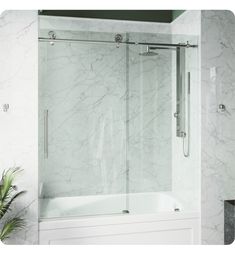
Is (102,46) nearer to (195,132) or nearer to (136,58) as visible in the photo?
(136,58)

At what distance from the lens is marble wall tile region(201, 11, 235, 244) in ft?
9.27

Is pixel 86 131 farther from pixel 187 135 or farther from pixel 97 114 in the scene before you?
pixel 187 135

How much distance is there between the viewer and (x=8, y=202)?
2479 millimetres

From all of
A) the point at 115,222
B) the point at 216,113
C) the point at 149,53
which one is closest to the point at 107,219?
the point at 115,222

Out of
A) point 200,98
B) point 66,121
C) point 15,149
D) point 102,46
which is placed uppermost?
point 102,46

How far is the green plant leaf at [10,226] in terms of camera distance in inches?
92.3

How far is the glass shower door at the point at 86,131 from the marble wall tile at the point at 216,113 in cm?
72

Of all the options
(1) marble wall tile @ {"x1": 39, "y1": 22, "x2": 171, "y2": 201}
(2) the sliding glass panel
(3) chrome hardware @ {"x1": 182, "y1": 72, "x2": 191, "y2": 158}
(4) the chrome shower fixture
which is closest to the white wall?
(1) marble wall tile @ {"x1": 39, "y1": 22, "x2": 171, "y2": 201}

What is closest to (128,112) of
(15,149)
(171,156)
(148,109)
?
(148,109)

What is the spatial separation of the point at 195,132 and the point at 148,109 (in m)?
0.47

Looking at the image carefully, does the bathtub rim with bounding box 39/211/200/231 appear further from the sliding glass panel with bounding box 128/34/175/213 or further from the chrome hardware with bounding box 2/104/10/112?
the chrome hardware with bounding box 2/104/10/112

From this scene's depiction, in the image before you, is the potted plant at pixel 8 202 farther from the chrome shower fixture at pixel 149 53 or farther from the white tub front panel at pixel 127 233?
the chrome shower fixture at pixel 149 53

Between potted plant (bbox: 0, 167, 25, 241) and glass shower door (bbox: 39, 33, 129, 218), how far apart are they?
0.86 ft

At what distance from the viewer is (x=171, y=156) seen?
9.93 feet
